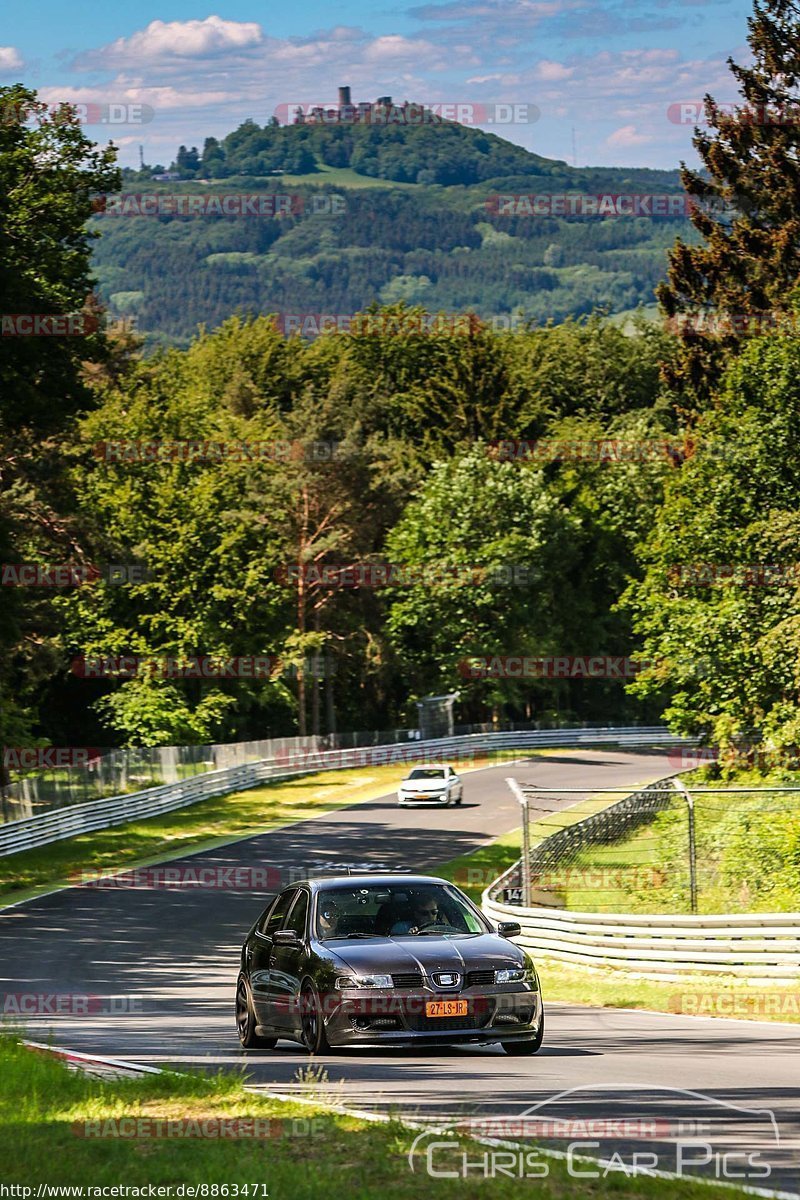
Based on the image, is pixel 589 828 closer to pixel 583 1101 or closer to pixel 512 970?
pixel 512 970

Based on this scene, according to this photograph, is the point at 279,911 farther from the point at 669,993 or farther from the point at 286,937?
the point at 669,993

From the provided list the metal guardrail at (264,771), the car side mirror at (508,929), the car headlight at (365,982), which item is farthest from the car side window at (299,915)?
the metal guardrail at (264,771)

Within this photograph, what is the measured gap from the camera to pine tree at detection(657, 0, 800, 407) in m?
54.3

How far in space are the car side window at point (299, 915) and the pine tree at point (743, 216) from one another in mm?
42157

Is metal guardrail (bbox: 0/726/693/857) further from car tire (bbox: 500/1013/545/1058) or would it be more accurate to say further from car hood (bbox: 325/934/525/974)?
car tire (bbox: 500/1013/545/1058)

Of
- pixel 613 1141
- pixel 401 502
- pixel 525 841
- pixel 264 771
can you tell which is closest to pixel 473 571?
pixel 401 502

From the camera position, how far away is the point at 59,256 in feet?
131

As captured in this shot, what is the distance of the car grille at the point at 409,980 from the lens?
41.2 feet

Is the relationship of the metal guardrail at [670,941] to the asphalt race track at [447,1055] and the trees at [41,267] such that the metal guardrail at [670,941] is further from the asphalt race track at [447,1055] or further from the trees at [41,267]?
the trees at [41,267]

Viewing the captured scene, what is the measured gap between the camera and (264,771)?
6366cm

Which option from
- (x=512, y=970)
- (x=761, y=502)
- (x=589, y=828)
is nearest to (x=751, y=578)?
(x=761, y=502)

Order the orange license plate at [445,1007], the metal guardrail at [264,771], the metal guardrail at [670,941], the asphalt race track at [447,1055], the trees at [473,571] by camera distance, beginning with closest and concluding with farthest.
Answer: the asphalt race track at [447,1055] → the orange license plate at [445,1007] → the metal guardrail at [670,941] → the metal guardrail at [264,771] → the trees at [473,571]

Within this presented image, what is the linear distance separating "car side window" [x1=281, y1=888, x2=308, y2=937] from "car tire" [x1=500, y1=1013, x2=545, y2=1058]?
1.91 meters

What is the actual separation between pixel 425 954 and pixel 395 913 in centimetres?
106
